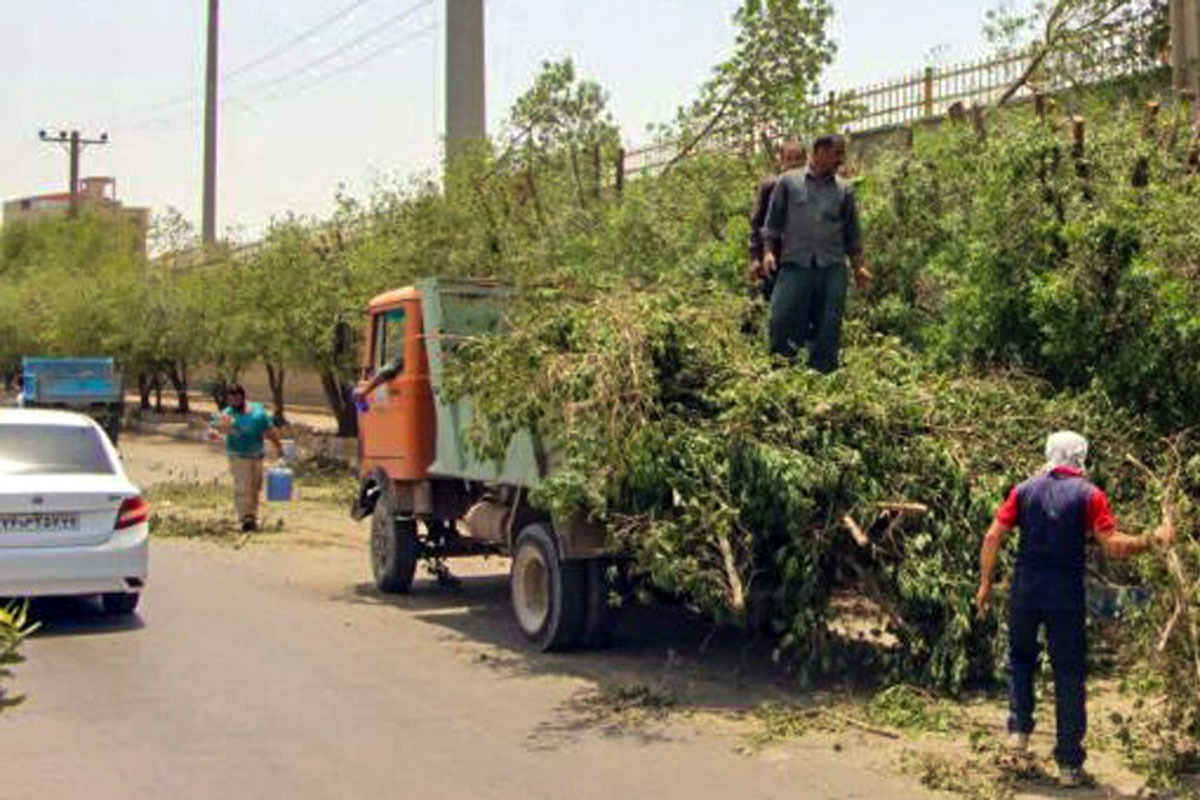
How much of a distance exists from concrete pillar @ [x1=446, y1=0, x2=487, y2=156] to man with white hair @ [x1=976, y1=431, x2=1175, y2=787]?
2215cm

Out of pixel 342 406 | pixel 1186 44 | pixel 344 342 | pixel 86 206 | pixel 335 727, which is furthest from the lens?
pixel 86 206

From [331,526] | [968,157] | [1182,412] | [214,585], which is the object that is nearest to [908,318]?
[968,157]

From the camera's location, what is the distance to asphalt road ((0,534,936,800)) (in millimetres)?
5914

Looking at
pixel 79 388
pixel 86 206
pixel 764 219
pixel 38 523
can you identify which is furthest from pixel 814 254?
pixel 86 206

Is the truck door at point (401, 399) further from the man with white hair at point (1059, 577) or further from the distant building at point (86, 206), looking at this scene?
the distant building at point (86, 206)

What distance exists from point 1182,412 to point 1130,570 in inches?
75.8

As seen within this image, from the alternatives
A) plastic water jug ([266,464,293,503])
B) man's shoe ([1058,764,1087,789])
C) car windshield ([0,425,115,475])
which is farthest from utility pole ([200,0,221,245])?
man's shoe ([1058,764,1087,789])

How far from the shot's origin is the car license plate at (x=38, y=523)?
9.34 meters

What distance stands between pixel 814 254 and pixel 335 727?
436 cm

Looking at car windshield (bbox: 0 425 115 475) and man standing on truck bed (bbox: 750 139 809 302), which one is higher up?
man standing on truck bed (bbox: 750 139 809 302)

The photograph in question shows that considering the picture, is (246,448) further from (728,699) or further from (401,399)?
(728,699)

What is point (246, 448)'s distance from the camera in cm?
1542

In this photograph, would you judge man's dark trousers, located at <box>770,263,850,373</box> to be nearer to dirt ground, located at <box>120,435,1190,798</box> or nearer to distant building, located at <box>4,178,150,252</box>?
dirt ground, located at <box>120,435,1190,798</box>

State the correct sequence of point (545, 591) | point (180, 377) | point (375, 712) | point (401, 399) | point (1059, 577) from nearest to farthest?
point (1059, 577) < point (375, 712) < point (545, 591) < point (401, 399) < point (180, 377)
